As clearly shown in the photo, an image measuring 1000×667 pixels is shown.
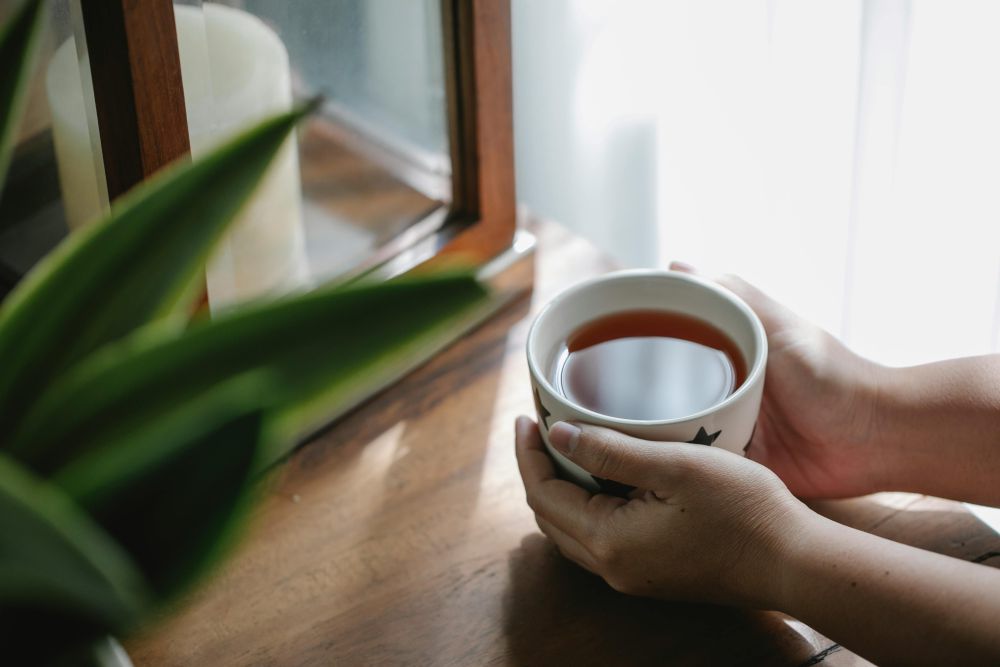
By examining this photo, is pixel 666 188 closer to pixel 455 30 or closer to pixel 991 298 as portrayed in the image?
pixel 991 298

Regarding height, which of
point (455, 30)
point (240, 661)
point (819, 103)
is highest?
point (455, 30)

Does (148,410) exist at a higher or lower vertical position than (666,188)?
higher

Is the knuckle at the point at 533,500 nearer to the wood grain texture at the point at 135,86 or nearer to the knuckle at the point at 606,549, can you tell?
the knuckle at the point at 606,549

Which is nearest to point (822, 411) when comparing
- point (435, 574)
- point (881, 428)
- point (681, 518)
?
point (881, 428)

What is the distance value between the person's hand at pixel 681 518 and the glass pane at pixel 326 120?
0.22m

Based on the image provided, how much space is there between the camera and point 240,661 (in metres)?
0.56

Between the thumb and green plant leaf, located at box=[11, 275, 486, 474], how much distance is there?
0.23 m

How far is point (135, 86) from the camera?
0.53 metres

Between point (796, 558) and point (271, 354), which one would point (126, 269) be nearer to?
point (271, 354)

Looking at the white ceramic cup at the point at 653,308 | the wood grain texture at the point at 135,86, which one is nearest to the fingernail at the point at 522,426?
the white ceramic cup at the point at 653,308

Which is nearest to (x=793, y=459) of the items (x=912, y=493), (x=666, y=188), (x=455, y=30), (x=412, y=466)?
(x=912, y=493)

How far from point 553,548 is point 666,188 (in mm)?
572

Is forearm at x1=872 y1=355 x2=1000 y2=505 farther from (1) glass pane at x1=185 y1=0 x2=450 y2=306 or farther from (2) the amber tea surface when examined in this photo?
(1) glass pane at x1=185 y1=0 x2=450 y2=306

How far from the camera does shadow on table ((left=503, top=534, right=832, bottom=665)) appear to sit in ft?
1.81
